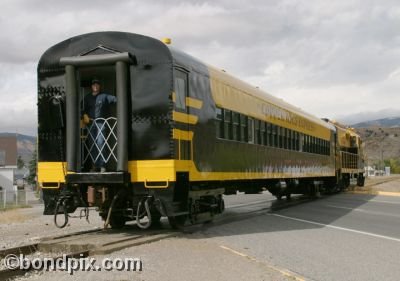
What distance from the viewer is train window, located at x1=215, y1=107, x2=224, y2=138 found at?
496 inches

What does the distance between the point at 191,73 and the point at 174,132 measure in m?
1.56

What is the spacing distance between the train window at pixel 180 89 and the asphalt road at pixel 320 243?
2670 millimetres

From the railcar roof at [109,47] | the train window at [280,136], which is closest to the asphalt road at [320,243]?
the train window at [280,136]

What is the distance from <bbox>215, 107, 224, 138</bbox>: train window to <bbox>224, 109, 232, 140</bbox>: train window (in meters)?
0.21

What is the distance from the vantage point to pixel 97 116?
35.4ft

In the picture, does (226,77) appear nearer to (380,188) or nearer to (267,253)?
(267,253)

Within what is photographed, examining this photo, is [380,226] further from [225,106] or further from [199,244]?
[199,244]

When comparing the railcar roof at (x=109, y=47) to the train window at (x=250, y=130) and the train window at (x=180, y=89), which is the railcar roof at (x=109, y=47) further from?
the train window at (x=250, y=130)

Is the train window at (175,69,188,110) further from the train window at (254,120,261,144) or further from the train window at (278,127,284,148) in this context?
the train window at (278,127,284,148)

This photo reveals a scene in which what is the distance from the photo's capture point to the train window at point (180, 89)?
34.9 ft

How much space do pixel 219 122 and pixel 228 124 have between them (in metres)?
0.64

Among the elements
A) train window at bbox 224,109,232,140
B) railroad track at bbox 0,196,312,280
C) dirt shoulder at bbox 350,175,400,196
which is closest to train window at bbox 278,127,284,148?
train window at bbox 224,109,232,140

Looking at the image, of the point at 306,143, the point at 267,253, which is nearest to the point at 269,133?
the point at 306,143

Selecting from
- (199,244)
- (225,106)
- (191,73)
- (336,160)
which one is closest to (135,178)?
(199,244)
